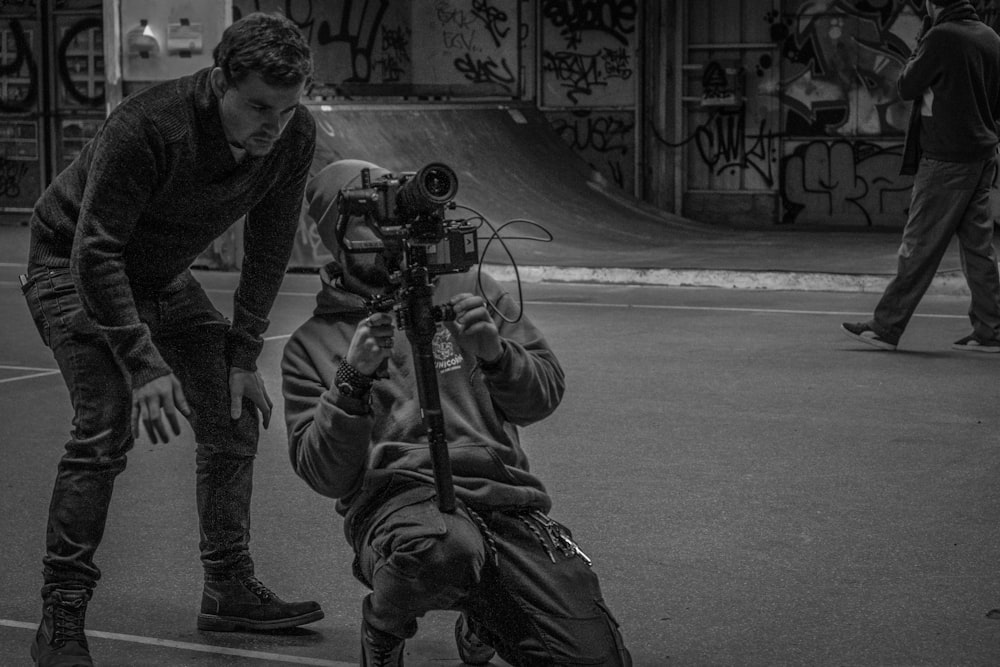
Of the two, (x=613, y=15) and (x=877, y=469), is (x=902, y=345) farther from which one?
(x=613, y=15)

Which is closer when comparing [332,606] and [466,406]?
[466,406]

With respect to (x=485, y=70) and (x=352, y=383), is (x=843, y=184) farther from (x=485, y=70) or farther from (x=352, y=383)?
(x=352, y=383)

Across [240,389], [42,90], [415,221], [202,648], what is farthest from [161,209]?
[42,90]

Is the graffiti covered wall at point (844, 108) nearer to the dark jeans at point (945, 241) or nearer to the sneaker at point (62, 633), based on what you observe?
the dark jeans at point (945, 241)

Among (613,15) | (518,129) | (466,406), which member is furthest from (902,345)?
(613,15)

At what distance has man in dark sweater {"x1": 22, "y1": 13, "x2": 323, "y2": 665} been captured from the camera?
3865 millimetres

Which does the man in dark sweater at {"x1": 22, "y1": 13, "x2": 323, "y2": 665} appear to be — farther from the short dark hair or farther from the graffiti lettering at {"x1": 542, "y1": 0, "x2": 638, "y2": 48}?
the graffiti lettering at {"x1": 542, "y1": 0, "x2": 638, "y2": 48}

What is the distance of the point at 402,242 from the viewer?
133 inches

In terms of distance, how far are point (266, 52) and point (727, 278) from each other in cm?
958

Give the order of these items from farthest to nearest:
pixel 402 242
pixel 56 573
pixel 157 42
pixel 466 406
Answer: pixel 157 42
pixel 56 573
pixel 466 406
pixel 402 242

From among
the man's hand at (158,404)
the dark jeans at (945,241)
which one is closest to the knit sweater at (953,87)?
the dark jeans at (945,241)

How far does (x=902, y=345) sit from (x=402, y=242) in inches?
269

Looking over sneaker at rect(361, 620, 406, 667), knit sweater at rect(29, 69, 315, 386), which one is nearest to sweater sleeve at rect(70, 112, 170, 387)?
knit sweater at rect(29, 69, 315, 386)

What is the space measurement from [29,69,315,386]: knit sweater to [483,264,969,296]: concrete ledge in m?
7.86
